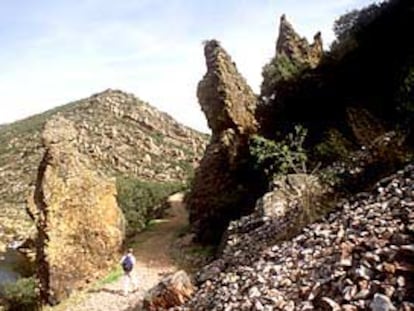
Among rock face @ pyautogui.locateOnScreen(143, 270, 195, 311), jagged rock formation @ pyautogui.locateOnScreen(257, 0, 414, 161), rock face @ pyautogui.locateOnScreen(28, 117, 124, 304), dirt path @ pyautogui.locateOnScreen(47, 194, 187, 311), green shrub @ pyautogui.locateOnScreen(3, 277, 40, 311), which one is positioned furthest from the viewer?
jagged rock formation @ pyautogui.locateOnScreen(257, 0, 414, 161)

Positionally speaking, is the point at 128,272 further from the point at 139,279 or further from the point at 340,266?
the point at 340,266

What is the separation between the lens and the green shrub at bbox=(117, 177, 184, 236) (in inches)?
1334

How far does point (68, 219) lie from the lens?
22.2m

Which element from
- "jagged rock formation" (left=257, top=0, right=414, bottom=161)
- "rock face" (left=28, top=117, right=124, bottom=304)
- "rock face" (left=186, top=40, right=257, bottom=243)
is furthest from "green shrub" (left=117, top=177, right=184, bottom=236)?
"jagged rock formation" (left=257, top=0, right=414, bottom=161)

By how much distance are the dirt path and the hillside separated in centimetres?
1833

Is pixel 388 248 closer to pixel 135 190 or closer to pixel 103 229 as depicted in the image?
pixel 103 229

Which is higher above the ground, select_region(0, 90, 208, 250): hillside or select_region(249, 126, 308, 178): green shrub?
select_region(0, 90, 208, 250): hillside

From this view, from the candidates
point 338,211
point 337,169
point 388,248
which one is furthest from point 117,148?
point 388,248

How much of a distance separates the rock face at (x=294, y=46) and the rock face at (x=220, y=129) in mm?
4801

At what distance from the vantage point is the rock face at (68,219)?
21391 mm

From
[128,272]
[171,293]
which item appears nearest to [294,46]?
[128,272]

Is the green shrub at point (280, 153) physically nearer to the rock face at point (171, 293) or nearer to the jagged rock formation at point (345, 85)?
the jagged rock formation at point (345, 85)

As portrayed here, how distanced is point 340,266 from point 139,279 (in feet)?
44.2

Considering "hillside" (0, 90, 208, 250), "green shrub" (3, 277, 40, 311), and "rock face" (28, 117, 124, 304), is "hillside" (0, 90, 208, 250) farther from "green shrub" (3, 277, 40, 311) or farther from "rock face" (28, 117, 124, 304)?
"green shrub" (3, 277, 40, 311)
